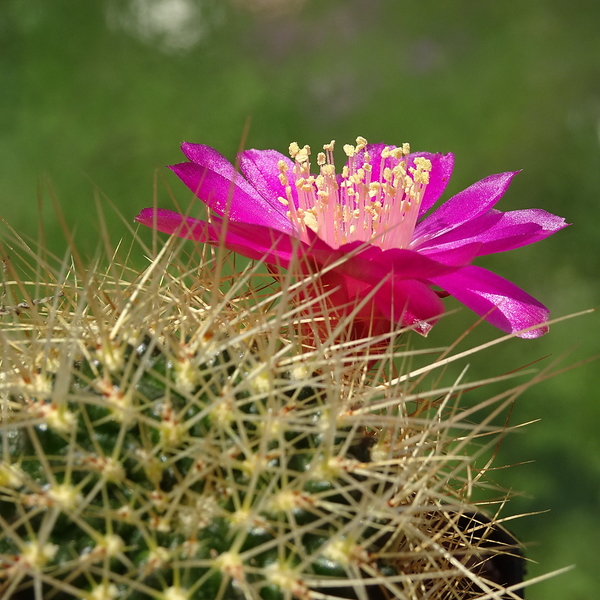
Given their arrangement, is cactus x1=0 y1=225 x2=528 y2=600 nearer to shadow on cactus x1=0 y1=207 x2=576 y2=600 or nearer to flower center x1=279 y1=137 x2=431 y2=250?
shadow on cactus x1=0 y1=207 x2=576 y2=600

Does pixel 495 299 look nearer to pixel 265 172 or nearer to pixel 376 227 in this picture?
pixel 376 227

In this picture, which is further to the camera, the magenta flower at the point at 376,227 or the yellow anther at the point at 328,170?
the yellow anther at the point at 328,170

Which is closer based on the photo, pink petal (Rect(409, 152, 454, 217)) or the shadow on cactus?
the shadow on cactus

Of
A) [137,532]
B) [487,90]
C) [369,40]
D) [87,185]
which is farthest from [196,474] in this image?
[369,40]

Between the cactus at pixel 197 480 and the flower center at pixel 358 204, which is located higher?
the flower center at pixel 358 204

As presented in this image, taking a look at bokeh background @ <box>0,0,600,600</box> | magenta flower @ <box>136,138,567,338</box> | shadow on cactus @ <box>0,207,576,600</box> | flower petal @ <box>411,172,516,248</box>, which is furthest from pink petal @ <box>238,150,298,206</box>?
bokeh background @ <box>0,0,600,600</box>

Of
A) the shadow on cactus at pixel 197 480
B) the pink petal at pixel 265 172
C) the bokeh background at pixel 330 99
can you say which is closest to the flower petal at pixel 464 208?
the pink petal at pixel 265 172

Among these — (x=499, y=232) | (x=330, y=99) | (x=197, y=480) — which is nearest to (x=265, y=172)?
(x=499, y=232)

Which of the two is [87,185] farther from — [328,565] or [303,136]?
[328,565]

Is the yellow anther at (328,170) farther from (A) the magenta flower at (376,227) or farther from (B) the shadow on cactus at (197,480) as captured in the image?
(B) the shadow on cactus at (197,480)
